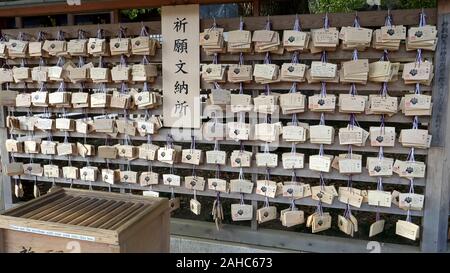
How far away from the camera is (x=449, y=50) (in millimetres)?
3676

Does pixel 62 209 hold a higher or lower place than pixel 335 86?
lower

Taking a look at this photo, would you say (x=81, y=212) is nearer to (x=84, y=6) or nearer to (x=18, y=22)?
(x=84, y=6)

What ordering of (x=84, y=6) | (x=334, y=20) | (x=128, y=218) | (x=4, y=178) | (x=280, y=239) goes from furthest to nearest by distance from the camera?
1. (x=4, y=178)
2. (x=84, y=6)
3. (x=280, y=239)
4. (x=334, y=20)
5. (x=128, y=218)

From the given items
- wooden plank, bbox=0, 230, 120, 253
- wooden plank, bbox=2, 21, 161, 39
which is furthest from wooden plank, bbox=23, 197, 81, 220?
wooden plank, bbox=2, 21, 161, 39

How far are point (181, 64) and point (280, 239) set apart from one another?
2189 mm

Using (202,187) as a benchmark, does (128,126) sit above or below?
above

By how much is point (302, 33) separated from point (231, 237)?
233 centimetres

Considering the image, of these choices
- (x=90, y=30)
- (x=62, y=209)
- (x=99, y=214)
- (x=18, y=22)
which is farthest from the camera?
(x=18, y=22)

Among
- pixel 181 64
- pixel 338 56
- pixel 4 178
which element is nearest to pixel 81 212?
pixel 181 64

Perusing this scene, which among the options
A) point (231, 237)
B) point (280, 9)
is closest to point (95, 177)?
point (231, 237)

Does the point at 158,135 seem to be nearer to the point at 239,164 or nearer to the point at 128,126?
the point at 128,126

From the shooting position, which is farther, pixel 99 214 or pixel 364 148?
pixel 364 148

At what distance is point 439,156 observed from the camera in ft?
12.5
